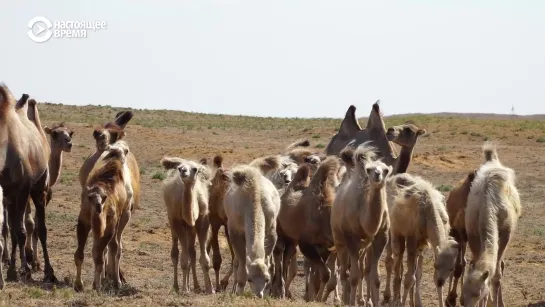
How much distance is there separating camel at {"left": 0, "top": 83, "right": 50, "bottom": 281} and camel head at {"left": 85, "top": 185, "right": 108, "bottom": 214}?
4.31 ft

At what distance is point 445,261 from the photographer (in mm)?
12930

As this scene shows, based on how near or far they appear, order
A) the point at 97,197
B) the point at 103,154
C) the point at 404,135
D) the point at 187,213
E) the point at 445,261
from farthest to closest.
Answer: the point at 404,135 < the point at 103,154 < the point at 187,213 < the point at 97,197 < the point at 445,261

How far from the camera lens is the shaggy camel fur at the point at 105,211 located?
13.3 meters

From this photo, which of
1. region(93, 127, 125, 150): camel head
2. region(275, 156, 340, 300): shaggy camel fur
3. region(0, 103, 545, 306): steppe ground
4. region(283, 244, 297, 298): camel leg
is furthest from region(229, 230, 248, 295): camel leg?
region(93, 127, 125, 150): camel head

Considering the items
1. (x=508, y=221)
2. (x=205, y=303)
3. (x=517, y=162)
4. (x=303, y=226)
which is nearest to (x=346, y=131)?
(x=303, y=226)

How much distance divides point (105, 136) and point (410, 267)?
559 centimetres

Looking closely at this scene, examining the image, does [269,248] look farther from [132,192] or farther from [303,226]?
[132,192]

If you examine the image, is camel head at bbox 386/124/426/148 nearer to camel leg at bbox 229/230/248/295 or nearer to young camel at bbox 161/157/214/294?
young camel at bbox 161/157/214/294

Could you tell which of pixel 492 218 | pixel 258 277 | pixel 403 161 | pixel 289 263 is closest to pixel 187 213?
pixel 289 263

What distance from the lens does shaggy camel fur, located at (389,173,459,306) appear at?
13.0 meters

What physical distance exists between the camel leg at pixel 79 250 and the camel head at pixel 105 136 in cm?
268

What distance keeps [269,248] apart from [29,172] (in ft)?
11.9

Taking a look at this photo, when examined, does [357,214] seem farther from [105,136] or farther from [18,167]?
[105,136]

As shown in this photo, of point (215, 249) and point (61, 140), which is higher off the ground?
point (61, 140)
